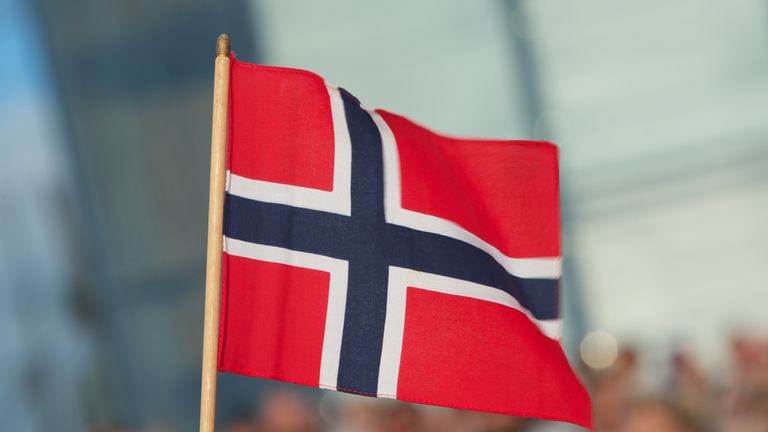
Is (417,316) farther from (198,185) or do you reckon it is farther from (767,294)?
(198,185)

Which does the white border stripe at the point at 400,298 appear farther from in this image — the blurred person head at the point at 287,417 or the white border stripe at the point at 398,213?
the blurred person head at the point at 287,417

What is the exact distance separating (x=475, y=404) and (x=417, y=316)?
0.17m

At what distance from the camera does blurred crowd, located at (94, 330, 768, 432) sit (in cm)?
Result: 296

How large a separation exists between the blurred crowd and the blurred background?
236 centimetres

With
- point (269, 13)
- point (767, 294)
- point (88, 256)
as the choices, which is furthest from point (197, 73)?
point (767, 294)

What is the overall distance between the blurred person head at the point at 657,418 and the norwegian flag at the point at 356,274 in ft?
2.26

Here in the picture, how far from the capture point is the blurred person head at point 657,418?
284 centimetres

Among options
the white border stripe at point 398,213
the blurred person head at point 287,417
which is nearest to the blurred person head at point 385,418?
the blurred person head at point 287,417

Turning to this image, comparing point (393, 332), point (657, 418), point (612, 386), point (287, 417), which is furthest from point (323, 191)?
point (287, 417)

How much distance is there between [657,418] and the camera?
2.86 metres

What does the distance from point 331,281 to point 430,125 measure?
6.61 m

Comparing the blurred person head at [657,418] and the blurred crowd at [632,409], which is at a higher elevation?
the blurred person head at [657,418]

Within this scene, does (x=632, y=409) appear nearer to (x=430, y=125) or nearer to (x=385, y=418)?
(x=385, y=418)

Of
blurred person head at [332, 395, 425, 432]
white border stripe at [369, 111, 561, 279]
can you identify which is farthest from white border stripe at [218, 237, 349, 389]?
blurred person head at [332, 395, 425, 432]
